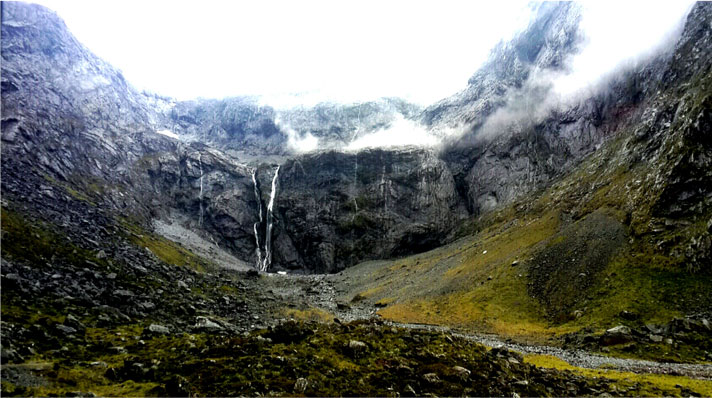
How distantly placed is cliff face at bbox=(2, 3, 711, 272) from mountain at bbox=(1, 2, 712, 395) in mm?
880

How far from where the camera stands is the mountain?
2230 cm

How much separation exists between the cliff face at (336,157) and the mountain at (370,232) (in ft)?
2.89

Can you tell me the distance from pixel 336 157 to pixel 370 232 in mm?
37889

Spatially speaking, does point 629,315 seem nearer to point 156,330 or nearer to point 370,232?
point 156,330

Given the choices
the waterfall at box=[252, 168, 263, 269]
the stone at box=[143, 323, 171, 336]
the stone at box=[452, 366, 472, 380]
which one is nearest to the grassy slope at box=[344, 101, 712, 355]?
the stone at box=[452, 366, 472, 380]

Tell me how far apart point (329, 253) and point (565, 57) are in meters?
111

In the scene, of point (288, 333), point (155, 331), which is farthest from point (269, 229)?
point (288, 333)

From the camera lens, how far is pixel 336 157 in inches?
6550

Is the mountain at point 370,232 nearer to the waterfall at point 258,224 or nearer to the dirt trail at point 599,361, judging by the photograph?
the waterfall at point 258,224

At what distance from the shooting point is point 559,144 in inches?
4993

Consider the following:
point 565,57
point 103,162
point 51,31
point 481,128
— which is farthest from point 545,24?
point 51,31

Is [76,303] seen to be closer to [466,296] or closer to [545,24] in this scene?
[466,296]

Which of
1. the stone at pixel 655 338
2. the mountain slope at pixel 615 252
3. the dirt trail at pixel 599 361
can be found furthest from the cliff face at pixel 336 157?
the dirt trail at pixel 599 361

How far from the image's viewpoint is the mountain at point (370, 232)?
22.3 metres
